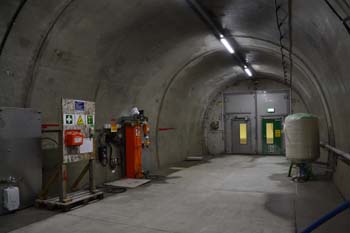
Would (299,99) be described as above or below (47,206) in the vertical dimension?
above

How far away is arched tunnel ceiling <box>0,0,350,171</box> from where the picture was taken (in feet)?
16.1

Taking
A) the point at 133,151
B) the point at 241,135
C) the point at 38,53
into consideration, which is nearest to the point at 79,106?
the point at 38,53

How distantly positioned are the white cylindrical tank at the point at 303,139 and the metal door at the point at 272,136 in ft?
24.3

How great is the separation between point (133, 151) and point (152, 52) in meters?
2.84

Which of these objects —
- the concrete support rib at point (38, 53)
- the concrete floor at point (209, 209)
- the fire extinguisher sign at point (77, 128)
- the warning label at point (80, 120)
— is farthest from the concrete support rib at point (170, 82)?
the concrete support rib at point (38, 53)

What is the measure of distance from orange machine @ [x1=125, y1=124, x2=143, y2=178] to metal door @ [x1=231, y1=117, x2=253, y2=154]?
27.4 feet

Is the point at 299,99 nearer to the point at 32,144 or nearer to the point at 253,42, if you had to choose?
the point at 253,42

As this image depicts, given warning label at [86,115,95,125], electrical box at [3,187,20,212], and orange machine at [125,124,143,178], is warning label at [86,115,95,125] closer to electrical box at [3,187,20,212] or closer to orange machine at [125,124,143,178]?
electrical box at [3,187,20,212]

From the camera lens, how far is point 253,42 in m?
8.84

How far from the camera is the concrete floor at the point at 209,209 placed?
4441 millimetres

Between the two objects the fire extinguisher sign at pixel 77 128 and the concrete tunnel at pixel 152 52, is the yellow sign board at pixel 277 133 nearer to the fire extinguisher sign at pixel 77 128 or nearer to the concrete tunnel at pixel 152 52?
the concrete tunnel at pixel 152 52

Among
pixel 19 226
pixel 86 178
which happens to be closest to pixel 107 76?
pixel 86 178

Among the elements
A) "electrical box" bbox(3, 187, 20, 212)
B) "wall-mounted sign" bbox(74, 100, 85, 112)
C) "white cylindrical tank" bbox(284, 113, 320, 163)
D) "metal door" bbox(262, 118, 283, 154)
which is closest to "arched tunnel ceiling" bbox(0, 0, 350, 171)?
"white cylindrical tank" bbox(284, 113, 320, 163)

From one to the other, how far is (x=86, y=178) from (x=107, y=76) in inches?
102
